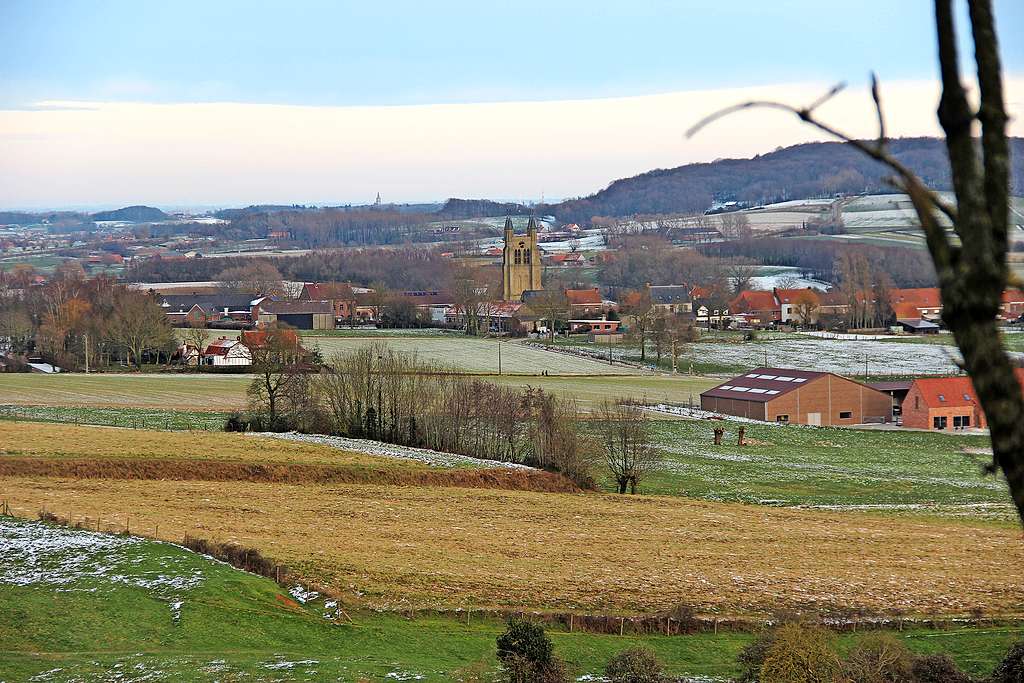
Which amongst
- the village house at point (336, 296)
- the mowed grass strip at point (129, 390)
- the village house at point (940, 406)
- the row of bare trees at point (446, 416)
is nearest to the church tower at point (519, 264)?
the village house at point (336, 296)

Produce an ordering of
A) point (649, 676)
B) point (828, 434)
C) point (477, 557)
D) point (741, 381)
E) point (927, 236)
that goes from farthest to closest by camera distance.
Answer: point (741, 381), point (828, 434), point (477, 557), point (649, 676), point (927, 236)

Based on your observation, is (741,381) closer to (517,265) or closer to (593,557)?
(593,557)

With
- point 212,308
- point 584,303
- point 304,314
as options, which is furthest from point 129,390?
point 584,303

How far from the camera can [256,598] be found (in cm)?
2198

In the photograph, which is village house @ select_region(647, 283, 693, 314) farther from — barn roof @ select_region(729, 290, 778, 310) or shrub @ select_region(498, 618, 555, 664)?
shrub @ select_region(498, 618, 555, 664)

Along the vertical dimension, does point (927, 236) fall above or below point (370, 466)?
above

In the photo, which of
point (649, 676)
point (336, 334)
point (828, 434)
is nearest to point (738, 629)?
point (649, 676)

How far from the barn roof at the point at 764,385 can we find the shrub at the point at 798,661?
152 ft

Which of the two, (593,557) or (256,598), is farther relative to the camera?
(593,557)

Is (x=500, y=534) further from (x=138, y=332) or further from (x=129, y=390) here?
(x=138, y=332)

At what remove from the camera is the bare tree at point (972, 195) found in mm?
3068

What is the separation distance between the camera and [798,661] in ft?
51.5

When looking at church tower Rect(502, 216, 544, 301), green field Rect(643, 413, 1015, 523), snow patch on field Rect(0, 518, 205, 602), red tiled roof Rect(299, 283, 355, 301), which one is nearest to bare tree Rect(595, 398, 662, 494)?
green field Rect(643, 413, 1015, 523)

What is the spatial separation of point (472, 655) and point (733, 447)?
3326cm
